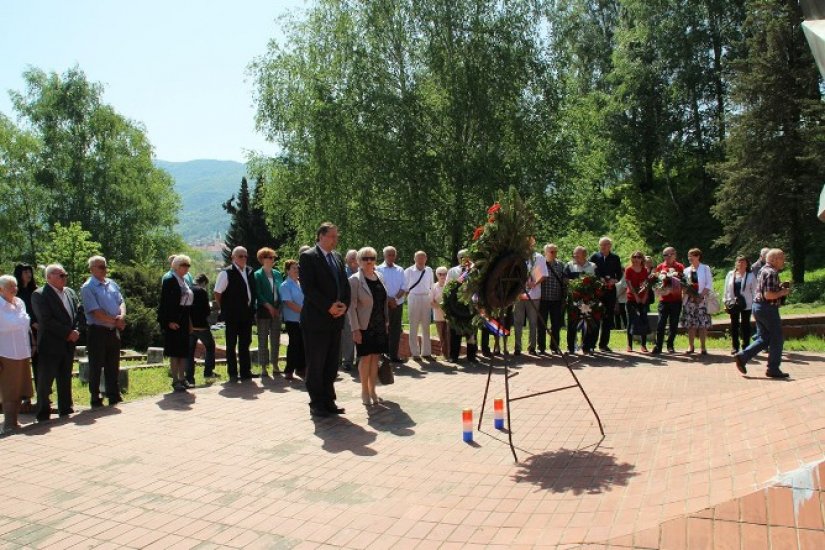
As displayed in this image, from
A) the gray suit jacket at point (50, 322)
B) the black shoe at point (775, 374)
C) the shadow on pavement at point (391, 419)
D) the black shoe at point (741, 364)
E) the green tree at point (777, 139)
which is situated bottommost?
the shadow on pavement at point (391, 419)

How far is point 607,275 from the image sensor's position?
11914 millimetres

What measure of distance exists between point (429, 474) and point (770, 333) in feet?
19.1

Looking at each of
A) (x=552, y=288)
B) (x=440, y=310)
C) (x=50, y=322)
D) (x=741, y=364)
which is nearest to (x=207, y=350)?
(x=50, y=322)

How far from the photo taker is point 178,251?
4994 cm

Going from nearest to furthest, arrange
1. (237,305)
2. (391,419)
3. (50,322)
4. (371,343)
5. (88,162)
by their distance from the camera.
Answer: (391,419) < (50,322) < (371,343) < (237,305) < (88,162)

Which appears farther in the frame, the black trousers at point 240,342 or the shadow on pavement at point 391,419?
the black trousers at point 240,342

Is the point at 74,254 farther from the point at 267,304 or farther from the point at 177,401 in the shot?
the point at 177,401

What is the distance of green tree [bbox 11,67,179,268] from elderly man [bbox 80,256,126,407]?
125 ft

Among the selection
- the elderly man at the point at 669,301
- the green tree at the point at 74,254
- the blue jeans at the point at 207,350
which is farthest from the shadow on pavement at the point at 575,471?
the green tree at the point at 74,254

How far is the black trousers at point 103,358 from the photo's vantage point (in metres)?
8.86

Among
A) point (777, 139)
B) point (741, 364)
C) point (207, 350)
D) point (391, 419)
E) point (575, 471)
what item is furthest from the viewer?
point (777, 139)

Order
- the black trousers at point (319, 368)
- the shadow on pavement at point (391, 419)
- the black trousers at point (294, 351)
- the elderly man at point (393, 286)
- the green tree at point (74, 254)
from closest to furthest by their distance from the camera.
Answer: the shadow on pavement at point (391, 419), the black trousers at point (319, 368), the black trousers at point (294, 351), the elderly man at point (393, 286), the green tree at point (74, 254)

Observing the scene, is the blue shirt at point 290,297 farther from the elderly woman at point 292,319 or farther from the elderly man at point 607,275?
the elderly man at point 607,275

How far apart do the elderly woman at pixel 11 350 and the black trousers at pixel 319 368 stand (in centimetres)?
350
